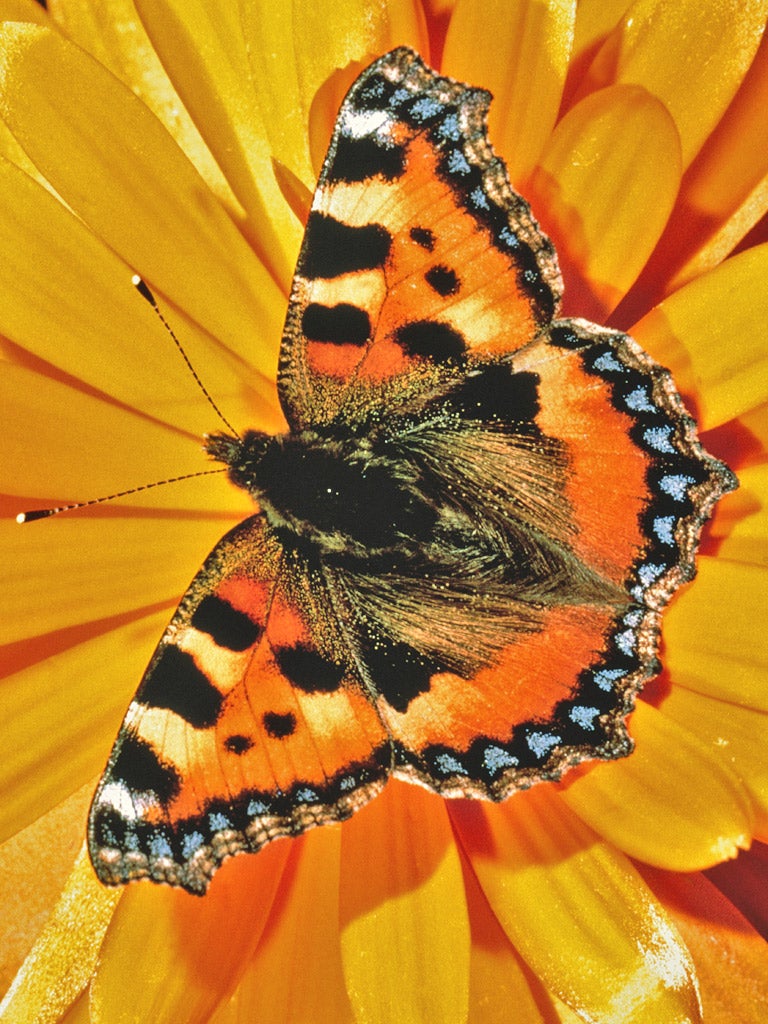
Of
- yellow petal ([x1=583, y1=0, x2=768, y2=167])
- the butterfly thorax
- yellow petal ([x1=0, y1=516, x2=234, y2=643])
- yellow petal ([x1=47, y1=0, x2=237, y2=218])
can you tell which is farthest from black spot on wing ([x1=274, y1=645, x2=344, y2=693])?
yellow petal ([x1=583, y1=0, x2=768, y2=167])

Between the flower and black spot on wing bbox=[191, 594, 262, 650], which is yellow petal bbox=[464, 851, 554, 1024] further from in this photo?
black spot on wing bbox=[191, 594, 262, 650]

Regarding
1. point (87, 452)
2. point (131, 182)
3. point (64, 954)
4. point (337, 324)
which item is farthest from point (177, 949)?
point (131, 182)

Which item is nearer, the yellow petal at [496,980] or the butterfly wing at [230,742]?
the butterfly wing at [230,742]

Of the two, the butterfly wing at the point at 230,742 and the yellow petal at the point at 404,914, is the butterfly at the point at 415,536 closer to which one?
the butterfly wing at the point at 230,742

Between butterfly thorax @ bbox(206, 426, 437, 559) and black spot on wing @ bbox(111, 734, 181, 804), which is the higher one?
butterfly thorax @ bbox(206, 426, 437, 559)

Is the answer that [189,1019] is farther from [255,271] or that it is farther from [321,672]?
[255,271]

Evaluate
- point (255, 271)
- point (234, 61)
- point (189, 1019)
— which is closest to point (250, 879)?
point (189, 1019)

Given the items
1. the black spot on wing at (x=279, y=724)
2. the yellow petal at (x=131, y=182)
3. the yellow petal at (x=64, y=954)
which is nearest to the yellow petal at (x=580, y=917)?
the black spot on wing at (x=279, y=724)

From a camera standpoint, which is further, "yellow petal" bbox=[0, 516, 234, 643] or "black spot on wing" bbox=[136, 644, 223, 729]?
"yellow petal" bbox=[0, 516, 234, 643]
